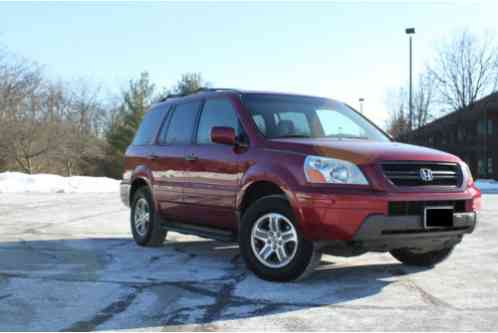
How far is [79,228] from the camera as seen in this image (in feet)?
32.3

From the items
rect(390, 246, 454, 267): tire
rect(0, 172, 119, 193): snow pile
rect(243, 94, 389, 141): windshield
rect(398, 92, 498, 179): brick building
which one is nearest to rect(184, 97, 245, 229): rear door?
A: rect(243, 94, 389, 141): windshield

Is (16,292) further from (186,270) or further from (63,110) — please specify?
(63,110)

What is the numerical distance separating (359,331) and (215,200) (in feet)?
8.83

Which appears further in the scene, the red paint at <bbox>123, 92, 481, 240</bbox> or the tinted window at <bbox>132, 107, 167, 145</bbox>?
the tinted window at <bbox>132, 107, 167, 145</bbox>

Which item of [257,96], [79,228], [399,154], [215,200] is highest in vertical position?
[257,96]

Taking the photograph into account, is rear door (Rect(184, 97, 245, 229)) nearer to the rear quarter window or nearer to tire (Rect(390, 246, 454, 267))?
the rear quarter window

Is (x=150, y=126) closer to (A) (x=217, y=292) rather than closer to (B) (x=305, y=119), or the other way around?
(B) (x=305, y=119)

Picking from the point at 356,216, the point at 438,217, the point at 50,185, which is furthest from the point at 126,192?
the point at 50,185

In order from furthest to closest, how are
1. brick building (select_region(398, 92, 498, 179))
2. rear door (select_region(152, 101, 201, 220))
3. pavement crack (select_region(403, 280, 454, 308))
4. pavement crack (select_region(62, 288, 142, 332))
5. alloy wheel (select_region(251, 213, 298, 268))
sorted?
brick building (select_region(398, 92, 498, 179))
rear door (select_region(152, 101, 201, 220))
alloy wheel (select_region(251, 213, 298, 268))
pavement crack (select_region(403, 280, 454, 308))
pavement crack (select_region(62, 288, 142, 332))

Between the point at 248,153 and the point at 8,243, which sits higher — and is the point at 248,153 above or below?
above

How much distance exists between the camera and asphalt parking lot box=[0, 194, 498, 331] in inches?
156

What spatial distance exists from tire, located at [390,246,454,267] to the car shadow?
0.12 metres

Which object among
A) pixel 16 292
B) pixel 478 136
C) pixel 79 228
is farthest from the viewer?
pixel 478 136

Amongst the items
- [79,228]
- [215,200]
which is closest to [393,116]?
[79,228]
